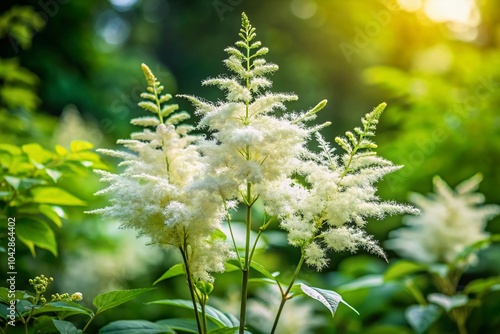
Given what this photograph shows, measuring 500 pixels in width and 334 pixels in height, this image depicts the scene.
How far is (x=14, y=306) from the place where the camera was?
160 centimetres

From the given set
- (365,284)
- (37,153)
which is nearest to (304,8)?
(365,284)

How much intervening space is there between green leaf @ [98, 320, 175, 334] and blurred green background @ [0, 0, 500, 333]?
78 centimetres

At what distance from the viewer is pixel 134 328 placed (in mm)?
1779

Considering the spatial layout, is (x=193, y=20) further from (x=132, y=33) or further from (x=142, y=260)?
(x=142, y=260)

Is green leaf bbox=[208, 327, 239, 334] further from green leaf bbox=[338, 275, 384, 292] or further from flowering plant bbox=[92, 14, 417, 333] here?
green leaf bbox=[338, 275, 384, 292]

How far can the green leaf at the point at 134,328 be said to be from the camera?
5.73 feet

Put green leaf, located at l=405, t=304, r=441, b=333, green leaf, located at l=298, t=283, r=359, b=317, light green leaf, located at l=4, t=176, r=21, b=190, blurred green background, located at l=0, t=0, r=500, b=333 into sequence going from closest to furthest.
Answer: green leaf, located at l=298, t=283, r=359, b=317
light green leaf, located at l=4, t=176, r=21, b=190
green leaf, located at l=405, t=304, r=441, b=333
blurred green background, located at l=0, t=0, r=500, b=333

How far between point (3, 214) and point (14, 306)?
0.83m

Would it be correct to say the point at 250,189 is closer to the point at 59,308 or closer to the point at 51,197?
the point at 59,308

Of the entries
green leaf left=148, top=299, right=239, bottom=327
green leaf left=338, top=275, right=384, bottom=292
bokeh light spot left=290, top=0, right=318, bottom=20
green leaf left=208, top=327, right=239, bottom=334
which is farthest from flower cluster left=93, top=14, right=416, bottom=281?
bokeh light spot left=290, top=0, right=318, bottom=20

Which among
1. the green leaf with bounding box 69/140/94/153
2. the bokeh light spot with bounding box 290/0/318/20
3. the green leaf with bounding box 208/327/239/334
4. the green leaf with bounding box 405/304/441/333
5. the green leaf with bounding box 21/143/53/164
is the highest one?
the bokeh light spot with bounding box 290/0/318/20

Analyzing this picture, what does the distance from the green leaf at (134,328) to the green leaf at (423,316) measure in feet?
5.78

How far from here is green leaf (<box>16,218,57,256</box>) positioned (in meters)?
2.21

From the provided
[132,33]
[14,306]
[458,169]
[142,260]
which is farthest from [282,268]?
[132,33]
